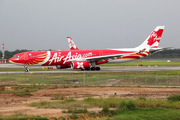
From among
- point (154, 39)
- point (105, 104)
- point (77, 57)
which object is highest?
point (154, 39)

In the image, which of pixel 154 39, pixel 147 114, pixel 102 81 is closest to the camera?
pixel 147 114

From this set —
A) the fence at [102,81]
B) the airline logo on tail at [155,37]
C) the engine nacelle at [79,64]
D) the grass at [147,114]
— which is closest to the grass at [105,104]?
the grass at [147,114]

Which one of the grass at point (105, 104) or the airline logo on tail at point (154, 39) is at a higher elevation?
the airline logo on tail at point (154, 39)

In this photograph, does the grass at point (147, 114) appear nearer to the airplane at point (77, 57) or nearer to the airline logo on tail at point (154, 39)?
the airplane at point (77, 57)

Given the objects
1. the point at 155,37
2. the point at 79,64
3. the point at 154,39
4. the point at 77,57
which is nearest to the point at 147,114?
the point at 79,64

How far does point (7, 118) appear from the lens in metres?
14.8

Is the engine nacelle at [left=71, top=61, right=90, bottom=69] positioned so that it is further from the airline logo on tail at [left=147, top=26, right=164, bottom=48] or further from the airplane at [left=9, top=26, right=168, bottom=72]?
the airline logo on tail at [left=147, top=26, right=164, bottom=48]

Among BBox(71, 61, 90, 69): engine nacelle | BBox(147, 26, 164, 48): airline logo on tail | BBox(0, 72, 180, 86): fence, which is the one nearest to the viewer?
BBox(0, 72, 180, 86): fence

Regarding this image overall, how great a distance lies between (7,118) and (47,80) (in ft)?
72.9

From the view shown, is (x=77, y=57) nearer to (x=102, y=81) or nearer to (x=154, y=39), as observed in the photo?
(x=102, y=81)

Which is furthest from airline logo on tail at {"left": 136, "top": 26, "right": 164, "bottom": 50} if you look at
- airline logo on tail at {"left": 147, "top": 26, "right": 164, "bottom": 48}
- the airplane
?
the airplane

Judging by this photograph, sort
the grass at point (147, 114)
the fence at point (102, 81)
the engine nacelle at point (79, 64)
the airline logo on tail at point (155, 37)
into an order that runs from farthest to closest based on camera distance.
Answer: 1. the airline logo on tail at point (155, 37)
2. the engine nacelle at point (79, 64)
3. the fence at point (102, 81)
4. the grass at point (147, 114)

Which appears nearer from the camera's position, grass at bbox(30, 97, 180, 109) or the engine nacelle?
grass at bbox(30, 97, 180, 109)

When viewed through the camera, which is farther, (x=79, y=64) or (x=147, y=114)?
(x=79, y=64)
